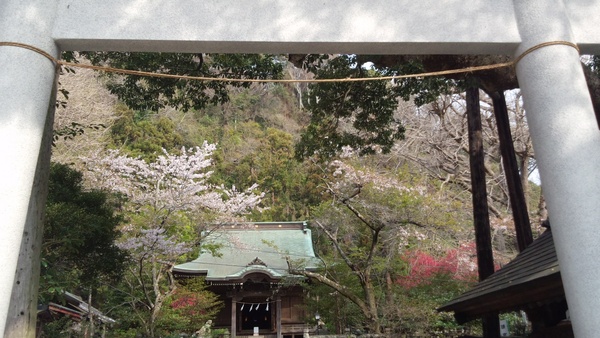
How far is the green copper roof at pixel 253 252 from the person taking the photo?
13297 mm

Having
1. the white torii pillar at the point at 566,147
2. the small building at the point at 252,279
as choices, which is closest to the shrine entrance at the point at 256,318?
the small building at the point at 252,279

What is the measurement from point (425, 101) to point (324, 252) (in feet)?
47.7

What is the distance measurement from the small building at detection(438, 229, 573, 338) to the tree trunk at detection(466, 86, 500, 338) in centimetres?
130

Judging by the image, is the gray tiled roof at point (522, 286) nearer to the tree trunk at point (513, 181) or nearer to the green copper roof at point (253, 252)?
the tree trunk at point (513, 181)

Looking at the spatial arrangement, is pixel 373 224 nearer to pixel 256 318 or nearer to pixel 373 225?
pixel 373 225

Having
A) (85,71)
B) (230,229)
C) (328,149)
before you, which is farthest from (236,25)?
(85,71)

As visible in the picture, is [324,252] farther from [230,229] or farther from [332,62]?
[332,62]

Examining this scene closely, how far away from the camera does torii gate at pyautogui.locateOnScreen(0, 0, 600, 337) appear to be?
87.4 inches

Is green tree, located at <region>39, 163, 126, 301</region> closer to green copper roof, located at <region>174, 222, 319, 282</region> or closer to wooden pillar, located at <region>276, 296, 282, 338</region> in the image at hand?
green copper roof, located at <region>174, 222, 319, 282</region>

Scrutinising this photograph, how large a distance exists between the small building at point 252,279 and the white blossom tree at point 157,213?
2.93 feet

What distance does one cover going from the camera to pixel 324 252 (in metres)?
19.7

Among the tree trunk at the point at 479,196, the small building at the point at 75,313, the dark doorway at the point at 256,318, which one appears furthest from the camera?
the dark doorway at the point at 256,318

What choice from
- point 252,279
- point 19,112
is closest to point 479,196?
point 19,112

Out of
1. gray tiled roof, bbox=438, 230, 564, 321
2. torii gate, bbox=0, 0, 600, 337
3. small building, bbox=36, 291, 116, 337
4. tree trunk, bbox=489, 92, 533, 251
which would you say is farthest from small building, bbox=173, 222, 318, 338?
torii gate, bbox=0, 0, 600, 337
